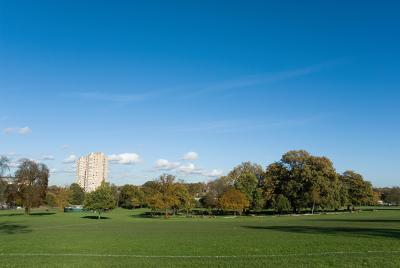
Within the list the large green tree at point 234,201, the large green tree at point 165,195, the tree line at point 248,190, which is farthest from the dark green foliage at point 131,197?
the large green tree at point 234,201

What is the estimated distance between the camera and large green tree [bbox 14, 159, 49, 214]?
9481cm

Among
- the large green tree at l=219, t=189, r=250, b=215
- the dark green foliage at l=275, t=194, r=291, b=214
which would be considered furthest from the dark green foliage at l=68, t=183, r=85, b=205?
the dark green foliage at l=275, t=194, r=291, b=214

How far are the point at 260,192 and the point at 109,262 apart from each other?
85.2m

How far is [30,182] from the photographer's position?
95.5 meters

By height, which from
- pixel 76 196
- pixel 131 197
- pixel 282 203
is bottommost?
pixel 282 203

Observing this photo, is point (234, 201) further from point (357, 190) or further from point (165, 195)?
point (357, 190)

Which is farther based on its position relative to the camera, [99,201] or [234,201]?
[234,201]

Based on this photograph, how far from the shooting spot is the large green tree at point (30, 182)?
94812mm

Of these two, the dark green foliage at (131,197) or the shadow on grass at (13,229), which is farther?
the dark green foliage at (131,197)

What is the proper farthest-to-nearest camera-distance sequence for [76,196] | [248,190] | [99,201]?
[76,196]
[248,190]
[99,201]

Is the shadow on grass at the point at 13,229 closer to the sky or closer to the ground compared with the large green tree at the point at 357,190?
closer to the ground

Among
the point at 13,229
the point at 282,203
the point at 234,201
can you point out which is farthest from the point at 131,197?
the point at 13,229

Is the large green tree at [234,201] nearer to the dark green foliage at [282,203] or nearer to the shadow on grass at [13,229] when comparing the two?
the dark green foliage at [282,203]

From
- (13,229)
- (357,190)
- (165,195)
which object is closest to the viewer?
(13,229)
